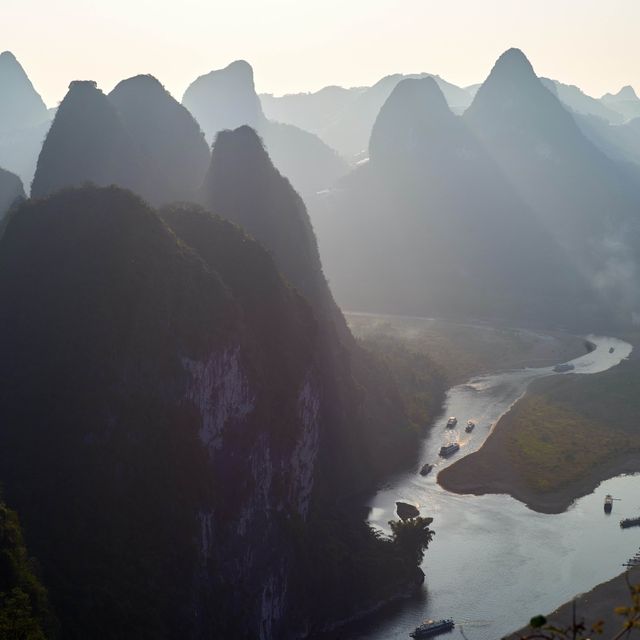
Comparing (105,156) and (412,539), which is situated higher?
(105,156)

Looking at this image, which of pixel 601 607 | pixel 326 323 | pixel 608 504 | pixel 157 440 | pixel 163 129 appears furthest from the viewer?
pixel 163 129

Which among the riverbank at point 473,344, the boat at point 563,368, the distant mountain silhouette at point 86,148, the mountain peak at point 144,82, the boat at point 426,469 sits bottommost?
the boat at point 426,469

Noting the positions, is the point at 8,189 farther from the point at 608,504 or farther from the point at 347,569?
the point at 608,504

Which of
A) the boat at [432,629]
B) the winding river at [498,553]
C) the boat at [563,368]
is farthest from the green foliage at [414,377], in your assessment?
the boat at [432,629]

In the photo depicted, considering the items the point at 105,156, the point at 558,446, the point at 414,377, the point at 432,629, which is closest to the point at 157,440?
→ the point at 432,629

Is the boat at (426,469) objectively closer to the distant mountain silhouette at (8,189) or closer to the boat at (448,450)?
the boat at (448,450)

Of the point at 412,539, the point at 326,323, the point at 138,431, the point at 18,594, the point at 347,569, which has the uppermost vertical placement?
the point at 326,323

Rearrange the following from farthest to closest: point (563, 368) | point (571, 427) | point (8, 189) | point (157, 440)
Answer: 1. point (8, 189)
2. point (563, 368)
3. point (571, 427)
4. point (157, 440)

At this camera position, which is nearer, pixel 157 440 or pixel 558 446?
pixel 157 440
